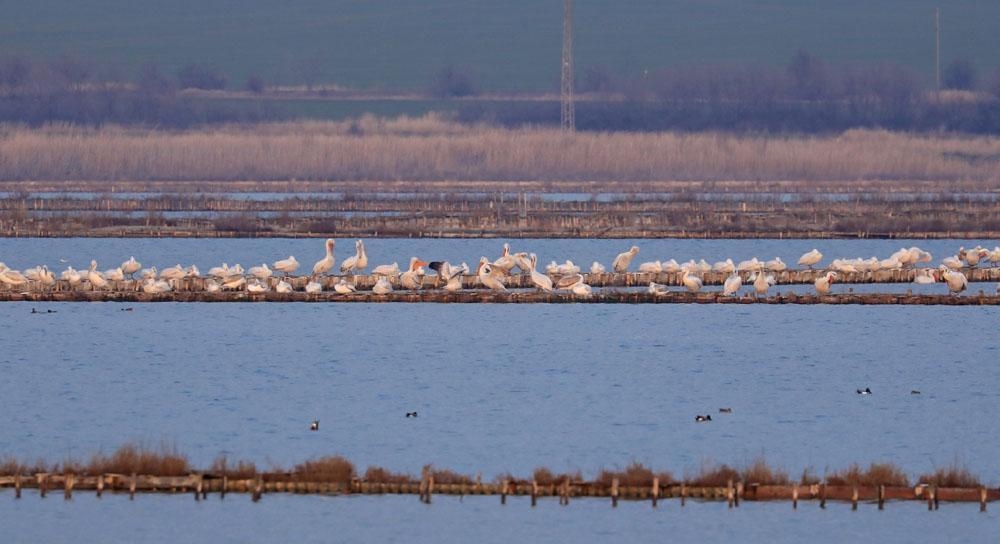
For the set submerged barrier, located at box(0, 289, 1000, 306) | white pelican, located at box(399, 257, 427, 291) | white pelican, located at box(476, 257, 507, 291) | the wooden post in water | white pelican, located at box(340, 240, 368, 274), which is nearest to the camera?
the wooden post in water

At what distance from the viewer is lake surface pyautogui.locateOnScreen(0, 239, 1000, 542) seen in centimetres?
1602

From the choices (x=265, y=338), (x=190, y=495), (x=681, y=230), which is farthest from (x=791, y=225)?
(x=190, y=495)

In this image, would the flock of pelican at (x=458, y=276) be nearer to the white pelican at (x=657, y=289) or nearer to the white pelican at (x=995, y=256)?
the white pelican at (x=657, y=289)

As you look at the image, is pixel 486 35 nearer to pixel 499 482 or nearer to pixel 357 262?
pixel 357 262

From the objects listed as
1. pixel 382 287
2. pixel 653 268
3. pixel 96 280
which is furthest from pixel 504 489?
pixel 653 268

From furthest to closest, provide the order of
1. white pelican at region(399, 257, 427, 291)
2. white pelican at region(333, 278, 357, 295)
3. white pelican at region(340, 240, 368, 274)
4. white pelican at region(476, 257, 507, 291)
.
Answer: white pelican at region(340, 240, 368, 274)
white pelican at region(399, 257, 427, 291)
white pelican at region(476, 257, 507, 291)
white pelican at region(333, 278, 357, 295)

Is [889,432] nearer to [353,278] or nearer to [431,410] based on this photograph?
[431,410]

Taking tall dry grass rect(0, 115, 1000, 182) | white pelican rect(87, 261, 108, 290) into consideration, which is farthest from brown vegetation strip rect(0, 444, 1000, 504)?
tall dry grass rect(0, 115, 1000, 182)

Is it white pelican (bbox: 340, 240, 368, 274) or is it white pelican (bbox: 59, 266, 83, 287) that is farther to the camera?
white pelican (bbox: 340, 240, 368, 274)

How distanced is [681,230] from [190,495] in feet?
112

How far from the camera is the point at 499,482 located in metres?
16.8

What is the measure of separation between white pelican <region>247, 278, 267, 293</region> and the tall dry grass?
52.1m

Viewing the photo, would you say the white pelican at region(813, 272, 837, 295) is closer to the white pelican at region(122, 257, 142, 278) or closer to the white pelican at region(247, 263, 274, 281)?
the white pelican at region(247, 263, 274, 281)

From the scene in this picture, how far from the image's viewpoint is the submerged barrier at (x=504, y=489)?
16344 millimetres
